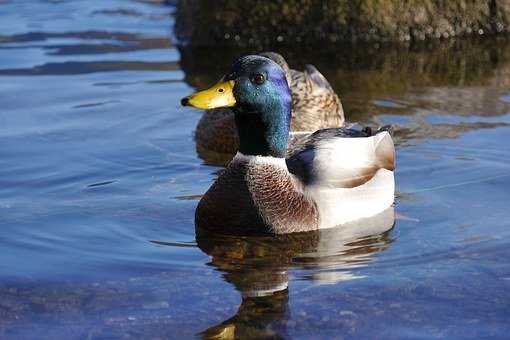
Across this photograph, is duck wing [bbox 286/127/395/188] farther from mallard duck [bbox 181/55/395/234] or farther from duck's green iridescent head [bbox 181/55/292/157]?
duck's green iridescent head [bbox 181/55/292/157]

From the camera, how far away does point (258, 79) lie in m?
7.63

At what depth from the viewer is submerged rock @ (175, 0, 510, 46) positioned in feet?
44.0

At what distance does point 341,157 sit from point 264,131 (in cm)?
58

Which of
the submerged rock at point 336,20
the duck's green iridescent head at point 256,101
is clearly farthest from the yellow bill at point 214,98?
the submerged rock at point 336,20

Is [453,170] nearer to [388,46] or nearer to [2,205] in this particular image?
[2,205]

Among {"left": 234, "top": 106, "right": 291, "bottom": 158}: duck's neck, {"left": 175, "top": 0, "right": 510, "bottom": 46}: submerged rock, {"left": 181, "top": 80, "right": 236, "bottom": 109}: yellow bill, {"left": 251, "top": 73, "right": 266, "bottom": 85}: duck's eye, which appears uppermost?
{"left": 251, "top": 73, "right": 266, "bottom": 85}: duck's eye

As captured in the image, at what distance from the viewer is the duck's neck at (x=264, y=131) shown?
7750mm

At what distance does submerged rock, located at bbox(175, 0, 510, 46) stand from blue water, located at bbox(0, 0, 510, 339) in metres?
0.35

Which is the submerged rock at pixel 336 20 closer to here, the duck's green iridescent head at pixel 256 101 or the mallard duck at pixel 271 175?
the mallard duck at pixel 271 175

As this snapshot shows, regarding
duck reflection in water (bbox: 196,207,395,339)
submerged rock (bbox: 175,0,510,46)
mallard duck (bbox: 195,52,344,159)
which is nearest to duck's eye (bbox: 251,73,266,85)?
duck reflection in water (bbox: 196,207,395,339)

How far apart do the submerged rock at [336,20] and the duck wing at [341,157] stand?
4.99 m

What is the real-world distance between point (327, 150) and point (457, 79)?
422 centimetres

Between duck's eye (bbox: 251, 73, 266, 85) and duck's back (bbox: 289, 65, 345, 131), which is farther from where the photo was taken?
duck's back (bbox: 289, 65, 345, 131)

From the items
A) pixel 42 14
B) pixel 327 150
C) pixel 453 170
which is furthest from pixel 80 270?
pixel 42 14
